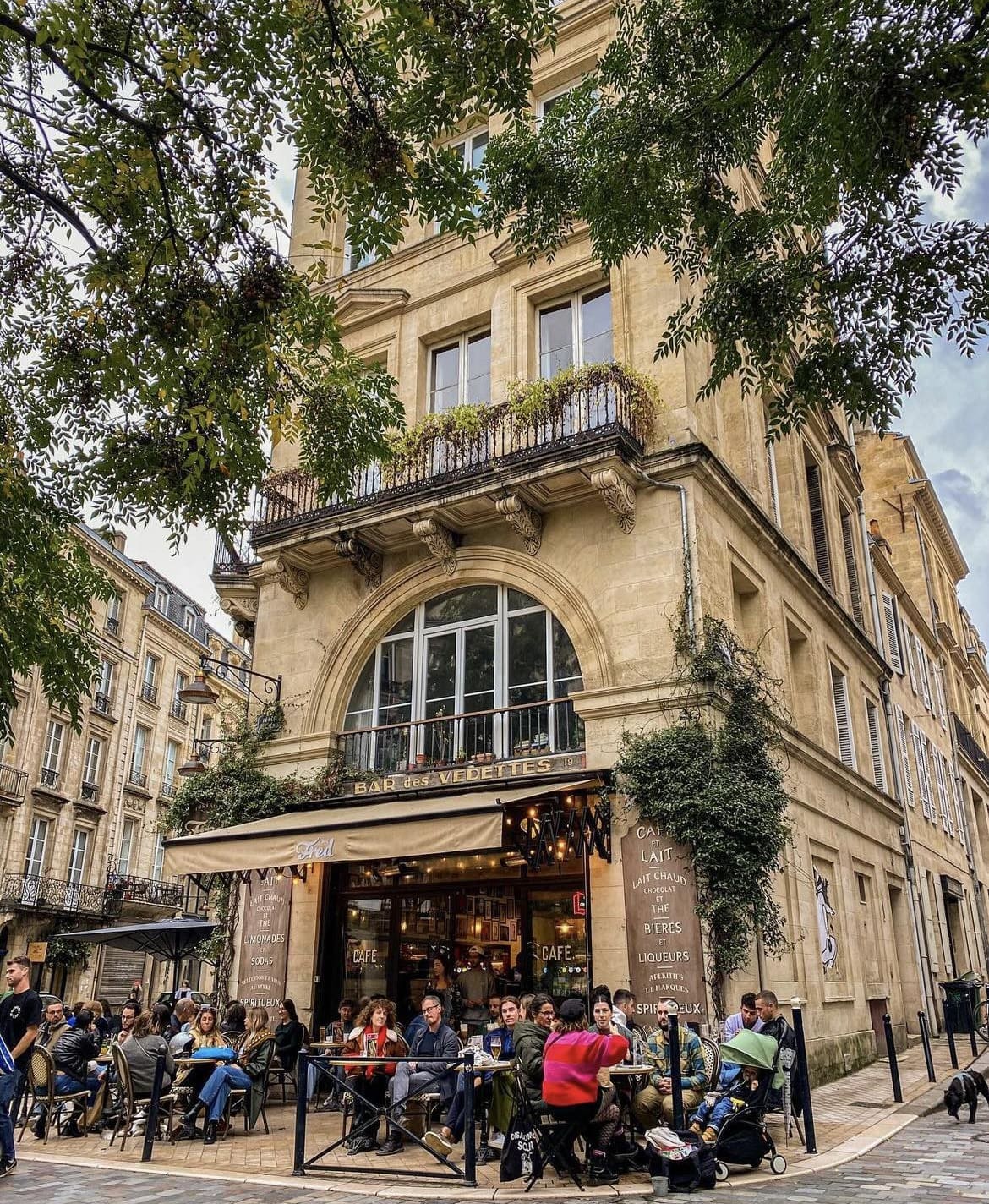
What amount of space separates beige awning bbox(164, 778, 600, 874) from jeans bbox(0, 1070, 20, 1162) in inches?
130

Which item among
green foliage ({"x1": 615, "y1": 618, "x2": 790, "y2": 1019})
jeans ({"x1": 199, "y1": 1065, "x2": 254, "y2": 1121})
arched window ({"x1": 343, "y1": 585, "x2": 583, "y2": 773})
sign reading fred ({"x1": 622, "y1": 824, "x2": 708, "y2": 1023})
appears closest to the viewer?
jeans ({"x1": 199, "y1": 1065, "x2": 254, "y2": 1121})

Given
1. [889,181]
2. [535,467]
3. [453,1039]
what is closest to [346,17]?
[889,181]

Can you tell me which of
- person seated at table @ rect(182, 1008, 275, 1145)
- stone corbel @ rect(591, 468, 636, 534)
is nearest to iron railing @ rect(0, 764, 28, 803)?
person seated at table @ rect(182, 1008, 275, 1145)

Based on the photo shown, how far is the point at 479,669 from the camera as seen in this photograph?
12336 millimetres

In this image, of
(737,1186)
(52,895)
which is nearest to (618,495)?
(737,1186)

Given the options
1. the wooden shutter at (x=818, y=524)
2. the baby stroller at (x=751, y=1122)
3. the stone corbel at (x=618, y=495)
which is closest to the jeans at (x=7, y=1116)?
the baby stroller at (x=751, y=1122)

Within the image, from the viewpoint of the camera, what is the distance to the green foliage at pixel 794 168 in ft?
21.2

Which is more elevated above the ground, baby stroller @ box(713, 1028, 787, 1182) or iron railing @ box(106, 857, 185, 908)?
iron railing @ box(106, 857, 185, 908)

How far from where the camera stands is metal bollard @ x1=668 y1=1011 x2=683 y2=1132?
6.43 m

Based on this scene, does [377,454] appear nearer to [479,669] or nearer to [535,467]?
[535,467]

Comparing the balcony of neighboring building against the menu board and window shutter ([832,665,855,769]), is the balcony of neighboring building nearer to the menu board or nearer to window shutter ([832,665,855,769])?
the menu board

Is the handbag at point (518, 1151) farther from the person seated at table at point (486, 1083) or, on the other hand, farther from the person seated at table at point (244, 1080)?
the person seated at table at point (244, 1080)

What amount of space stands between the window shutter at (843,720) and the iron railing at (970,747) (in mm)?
14764

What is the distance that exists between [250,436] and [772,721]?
7073 millimetres
